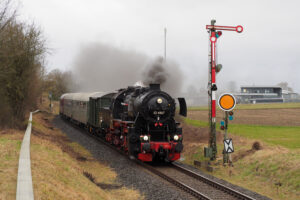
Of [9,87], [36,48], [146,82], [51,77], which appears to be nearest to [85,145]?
[146,82]

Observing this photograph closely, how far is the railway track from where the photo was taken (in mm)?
9492

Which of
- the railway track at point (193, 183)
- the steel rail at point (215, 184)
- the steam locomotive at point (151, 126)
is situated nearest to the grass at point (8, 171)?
the steam locomotive at point (151, 126)

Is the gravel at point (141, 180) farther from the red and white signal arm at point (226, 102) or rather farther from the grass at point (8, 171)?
the grass at point (8, 171)

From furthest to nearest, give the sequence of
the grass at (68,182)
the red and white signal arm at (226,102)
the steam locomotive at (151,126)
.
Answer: the red and white signal arm at (226,102) < the steam locomotive at (151,126) < the grass at (68,182)

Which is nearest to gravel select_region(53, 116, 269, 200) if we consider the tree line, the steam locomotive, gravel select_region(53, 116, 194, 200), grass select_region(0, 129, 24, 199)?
gravel select_region(53, 116, 194, 200)

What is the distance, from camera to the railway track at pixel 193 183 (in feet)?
31.1

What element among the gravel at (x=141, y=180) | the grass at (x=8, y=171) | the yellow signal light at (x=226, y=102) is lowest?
the gravel at (x=141, y=180)

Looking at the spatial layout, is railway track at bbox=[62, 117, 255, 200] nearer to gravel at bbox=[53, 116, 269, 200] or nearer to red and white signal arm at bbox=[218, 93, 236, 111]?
gravel at bbox=[53, 116, 269, 200]

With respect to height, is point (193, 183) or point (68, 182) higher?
point (68, 182)

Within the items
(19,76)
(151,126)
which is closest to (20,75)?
(19,76)

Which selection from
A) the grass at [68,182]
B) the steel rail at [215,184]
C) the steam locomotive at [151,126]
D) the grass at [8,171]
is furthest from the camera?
the steam locomotive at [151,126]

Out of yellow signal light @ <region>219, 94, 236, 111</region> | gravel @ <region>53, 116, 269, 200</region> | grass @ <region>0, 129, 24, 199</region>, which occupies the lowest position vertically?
gravel @ <region>53, 116, 269, 200</region>

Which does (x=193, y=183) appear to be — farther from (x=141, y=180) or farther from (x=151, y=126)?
(x=151, y=126)

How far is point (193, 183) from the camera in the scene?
11.0 m
